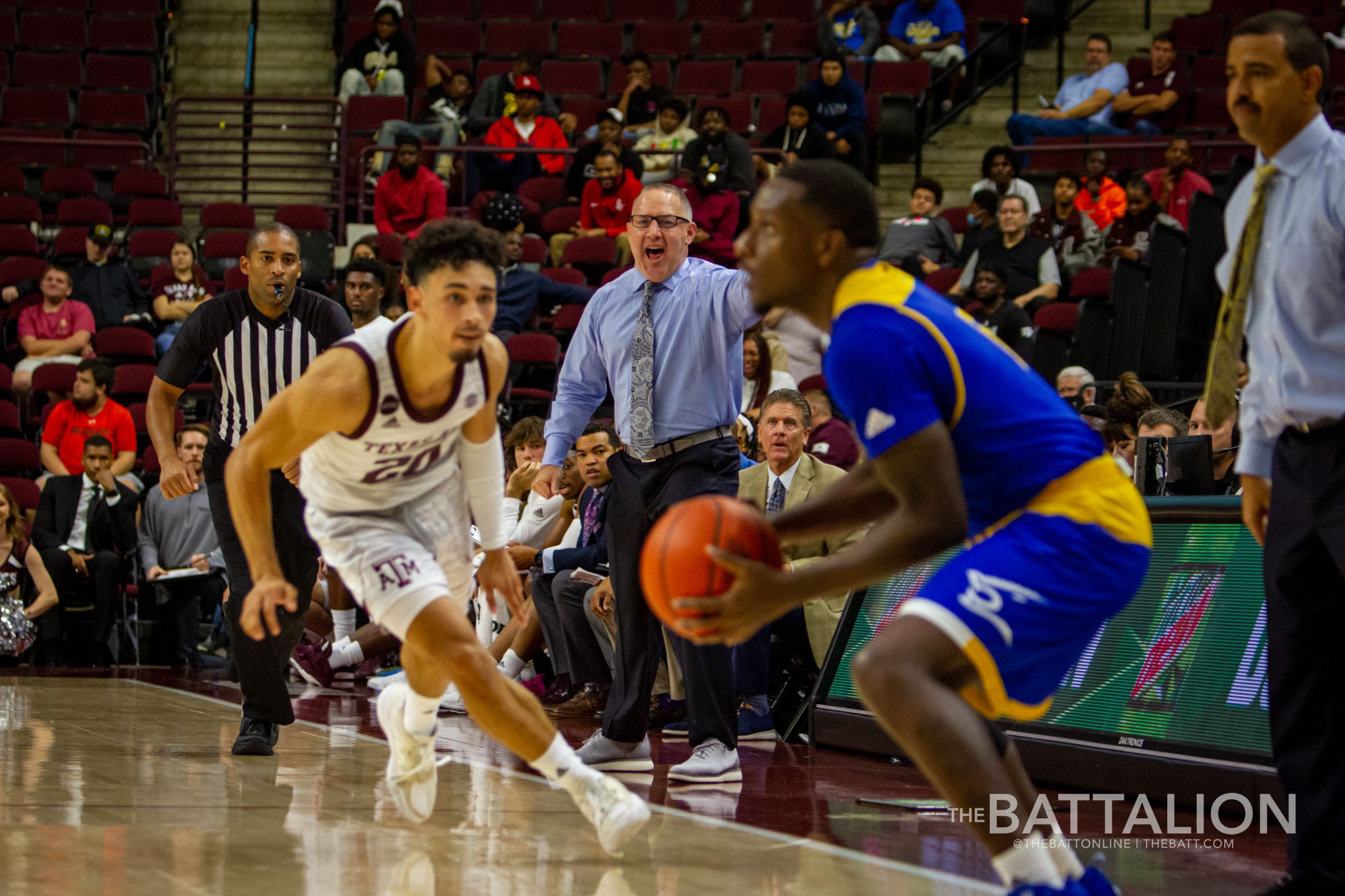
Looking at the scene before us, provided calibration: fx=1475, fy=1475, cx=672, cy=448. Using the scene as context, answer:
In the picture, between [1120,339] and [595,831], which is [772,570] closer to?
[595,831]

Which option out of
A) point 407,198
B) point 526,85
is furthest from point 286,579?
point 526,85

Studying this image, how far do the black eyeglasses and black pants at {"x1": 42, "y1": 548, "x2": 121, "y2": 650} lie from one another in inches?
244

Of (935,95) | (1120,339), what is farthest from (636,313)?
(935,95)

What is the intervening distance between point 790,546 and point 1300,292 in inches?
141

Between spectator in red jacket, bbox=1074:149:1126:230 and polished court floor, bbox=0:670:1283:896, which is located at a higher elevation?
spectator in red jacket, bbox=1074:149:1126:230

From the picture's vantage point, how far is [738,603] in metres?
2.55

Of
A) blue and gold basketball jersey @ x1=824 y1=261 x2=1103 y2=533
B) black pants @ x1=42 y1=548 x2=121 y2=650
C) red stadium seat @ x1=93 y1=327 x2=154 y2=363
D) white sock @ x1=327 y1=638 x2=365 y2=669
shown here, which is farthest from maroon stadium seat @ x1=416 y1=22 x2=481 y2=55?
blue and gold basketball jersey @ x1=824 y1=261 x2=1103 y2=533

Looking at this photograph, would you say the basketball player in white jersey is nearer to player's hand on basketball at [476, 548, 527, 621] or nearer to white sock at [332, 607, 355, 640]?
player's hand on basketball at [476, 548, 527, 621]

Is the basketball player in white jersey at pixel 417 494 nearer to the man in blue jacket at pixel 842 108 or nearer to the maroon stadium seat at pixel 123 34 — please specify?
the man in blue jacket at pixel 842 108

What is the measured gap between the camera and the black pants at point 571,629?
710 cm

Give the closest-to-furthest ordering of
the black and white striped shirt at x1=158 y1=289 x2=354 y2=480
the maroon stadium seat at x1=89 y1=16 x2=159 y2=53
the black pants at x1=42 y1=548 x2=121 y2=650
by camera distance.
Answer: the black and white striped shirt at x1=158 y1=289 x2=354 y2=480 < the black pants at x1=42 y1=548 x2=121 y2=650 < the maroon stadium seat at x1=89 y1=16 x2=159 y2=53

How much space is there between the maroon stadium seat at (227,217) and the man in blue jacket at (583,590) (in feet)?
23.5

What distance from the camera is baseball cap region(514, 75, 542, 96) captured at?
13.4 meters

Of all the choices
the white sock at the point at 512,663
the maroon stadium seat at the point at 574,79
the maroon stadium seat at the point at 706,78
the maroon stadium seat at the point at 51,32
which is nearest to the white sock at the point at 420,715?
the white sock at the point at 512,663
